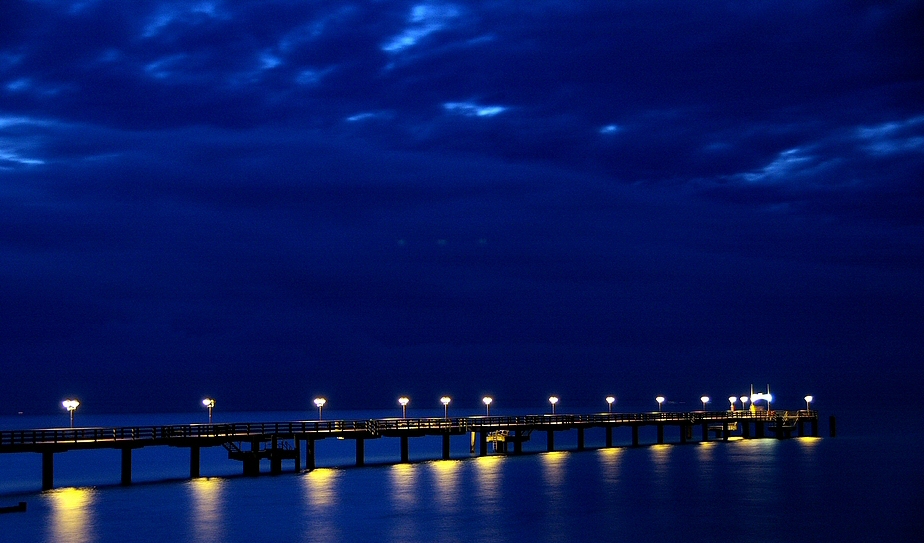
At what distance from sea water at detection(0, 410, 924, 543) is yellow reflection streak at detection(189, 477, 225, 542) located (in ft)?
0.36

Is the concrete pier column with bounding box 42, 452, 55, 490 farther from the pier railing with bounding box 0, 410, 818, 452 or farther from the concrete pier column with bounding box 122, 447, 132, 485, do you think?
the concrete pier column with bounding box 122, 447, 132, 485

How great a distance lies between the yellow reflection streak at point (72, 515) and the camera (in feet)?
153


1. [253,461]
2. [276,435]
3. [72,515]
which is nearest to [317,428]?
[276,435]

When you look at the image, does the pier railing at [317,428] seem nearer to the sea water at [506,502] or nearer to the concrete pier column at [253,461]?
the concrete pier column at [253,461]

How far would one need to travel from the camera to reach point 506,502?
58.7 metres

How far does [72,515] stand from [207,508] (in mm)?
6636

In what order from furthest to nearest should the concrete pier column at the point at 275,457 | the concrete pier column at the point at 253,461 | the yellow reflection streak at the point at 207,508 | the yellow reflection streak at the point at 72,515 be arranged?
the concrete pier column at the point at 275,457, the concrete pier column at the point at 253,461, the yellow reflection streak at the point at 207,508, the yellow reflection streak at the point at 72,515

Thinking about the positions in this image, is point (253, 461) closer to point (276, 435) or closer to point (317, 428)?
point (276, 435)

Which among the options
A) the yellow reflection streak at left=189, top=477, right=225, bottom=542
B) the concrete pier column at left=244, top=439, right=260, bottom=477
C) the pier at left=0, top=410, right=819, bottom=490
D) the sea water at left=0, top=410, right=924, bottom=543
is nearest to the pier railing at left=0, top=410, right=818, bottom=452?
the pier at left=0, top=410, right=819, bottom=490

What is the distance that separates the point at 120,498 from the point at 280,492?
9.11 m

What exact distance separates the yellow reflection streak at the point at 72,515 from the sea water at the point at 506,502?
3.7 inches

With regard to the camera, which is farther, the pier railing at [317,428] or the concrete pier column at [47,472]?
the concrete pier column at [47,472]

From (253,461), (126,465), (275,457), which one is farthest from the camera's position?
(253,461)

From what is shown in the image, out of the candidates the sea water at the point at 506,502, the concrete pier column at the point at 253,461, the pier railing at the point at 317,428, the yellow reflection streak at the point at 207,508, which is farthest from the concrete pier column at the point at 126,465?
the concrete pier column at the point at 253,461
